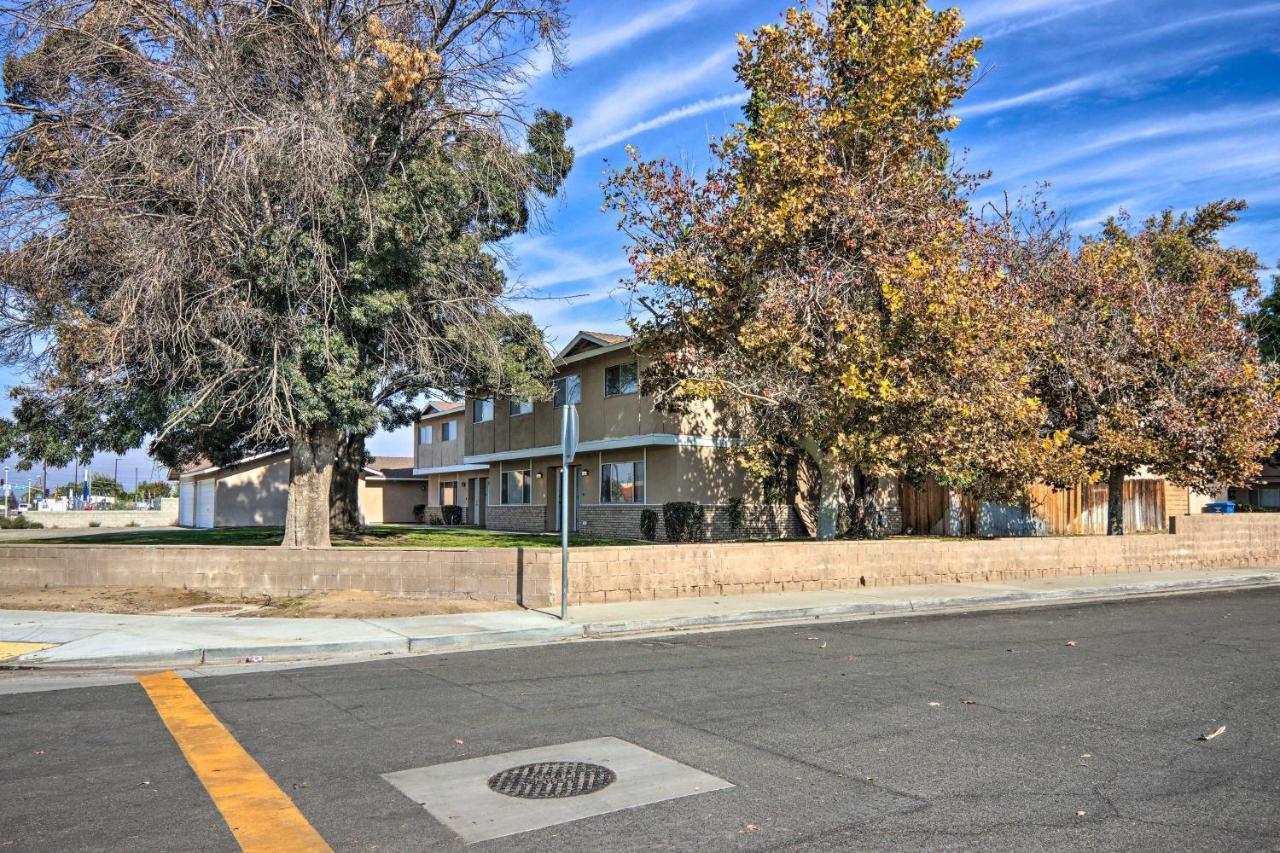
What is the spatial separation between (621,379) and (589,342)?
1674 mm

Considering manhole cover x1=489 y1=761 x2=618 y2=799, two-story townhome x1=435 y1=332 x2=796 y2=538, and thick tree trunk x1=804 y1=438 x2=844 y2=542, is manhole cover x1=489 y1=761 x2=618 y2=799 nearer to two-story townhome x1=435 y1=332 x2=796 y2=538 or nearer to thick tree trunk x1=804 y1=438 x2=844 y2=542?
thick tree trunk x1=804 y1=438 x2=844 y2=542

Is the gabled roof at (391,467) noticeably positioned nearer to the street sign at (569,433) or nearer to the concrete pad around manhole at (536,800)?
the street sign at (569,433)

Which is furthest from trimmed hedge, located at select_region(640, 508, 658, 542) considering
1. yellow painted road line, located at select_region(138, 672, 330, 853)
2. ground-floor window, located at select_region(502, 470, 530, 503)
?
yellow painted road line, located at select_region(138, 672, 330, 853)

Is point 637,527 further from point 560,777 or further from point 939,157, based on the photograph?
point 560,777

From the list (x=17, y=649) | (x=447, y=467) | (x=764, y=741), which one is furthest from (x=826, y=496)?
(x=447, y=467)

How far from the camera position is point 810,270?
63.2ft

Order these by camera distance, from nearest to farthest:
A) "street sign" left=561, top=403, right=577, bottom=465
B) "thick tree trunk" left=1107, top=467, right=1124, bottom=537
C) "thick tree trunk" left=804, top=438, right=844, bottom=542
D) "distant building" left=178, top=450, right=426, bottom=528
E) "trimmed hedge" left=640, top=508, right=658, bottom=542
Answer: "street sign" left=561, top=403, right=577, bottom=465
"thick tree trunk" left=804, top=438, right=844, bottom=542
"thick tree trunk" left=1107, top=467, right=1124, bottom=537
"trimmed hedge" left=640, top=508, right=658, bottom=542
"distant building" left=178, top=450, right=426, bottom=528

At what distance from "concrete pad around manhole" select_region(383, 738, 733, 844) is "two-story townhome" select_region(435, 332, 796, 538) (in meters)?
19.5

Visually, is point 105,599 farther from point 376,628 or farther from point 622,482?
point 622,482

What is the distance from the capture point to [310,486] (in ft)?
65.4

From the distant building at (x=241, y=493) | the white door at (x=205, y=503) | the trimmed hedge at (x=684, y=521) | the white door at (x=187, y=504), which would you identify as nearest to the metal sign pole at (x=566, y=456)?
the trimmed hedge at (x=684, y=521)

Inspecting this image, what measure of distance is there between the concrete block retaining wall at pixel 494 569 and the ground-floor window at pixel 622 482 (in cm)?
1259

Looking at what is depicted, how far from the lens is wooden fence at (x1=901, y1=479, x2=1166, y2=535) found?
30.8 meters

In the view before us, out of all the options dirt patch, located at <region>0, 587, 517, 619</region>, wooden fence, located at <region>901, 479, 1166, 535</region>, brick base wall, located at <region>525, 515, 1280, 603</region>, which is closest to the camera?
dirt patch, located at <region>0, 587, 517, 619</region>
